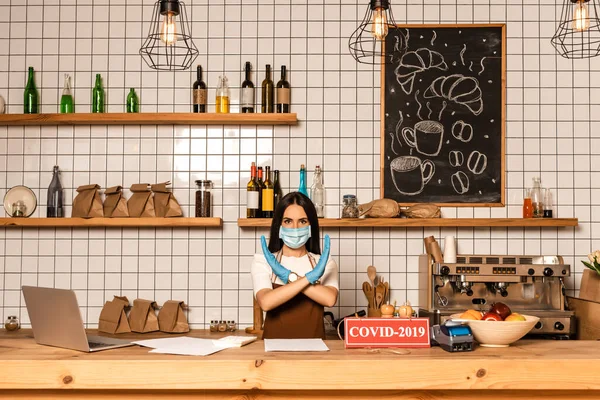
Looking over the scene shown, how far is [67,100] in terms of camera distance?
Result: 3.73 m

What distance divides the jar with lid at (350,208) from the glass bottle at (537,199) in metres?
1.00

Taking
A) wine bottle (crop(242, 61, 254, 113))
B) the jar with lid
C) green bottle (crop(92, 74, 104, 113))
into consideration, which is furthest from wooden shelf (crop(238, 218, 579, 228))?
green bottle (crop(92, 74, 104, 113))

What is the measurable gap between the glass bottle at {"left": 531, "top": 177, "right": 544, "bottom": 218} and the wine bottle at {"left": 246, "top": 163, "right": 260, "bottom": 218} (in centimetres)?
153

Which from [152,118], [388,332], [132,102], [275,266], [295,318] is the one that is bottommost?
[295,318]

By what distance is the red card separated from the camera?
2.04 m

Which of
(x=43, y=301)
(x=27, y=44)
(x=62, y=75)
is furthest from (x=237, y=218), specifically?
(x=43, y=301)

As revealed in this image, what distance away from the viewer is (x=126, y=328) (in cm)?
358

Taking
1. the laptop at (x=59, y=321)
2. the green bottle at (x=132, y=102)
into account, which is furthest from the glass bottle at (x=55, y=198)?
the laptop at (x=59, y=321)

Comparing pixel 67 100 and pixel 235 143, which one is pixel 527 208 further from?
pixel 67 100

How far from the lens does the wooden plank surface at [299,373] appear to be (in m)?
1.79

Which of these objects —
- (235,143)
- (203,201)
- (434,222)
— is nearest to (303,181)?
(235,143)

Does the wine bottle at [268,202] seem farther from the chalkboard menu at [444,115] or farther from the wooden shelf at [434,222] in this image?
the chalkboard menu at [444,115]

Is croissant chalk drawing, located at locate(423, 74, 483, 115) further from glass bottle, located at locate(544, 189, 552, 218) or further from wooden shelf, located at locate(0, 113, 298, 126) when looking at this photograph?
wooden shelf, located at locate(0, 113, 298, 126)

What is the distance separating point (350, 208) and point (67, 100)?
168 centimetres
